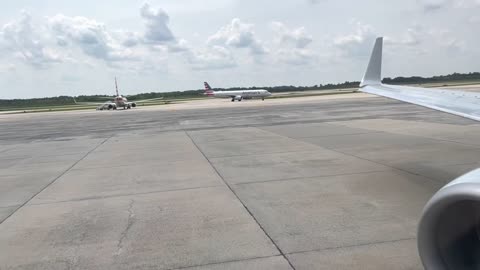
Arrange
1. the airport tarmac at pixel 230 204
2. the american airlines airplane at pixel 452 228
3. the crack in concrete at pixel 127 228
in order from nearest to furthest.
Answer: the american airlines airplane at pixel 452 228, the airport tarmac at pixel 230 204, the crack in concrete at pixel 127 228

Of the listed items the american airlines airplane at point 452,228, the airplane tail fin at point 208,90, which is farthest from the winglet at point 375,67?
the airplane tail fin at point 208,90

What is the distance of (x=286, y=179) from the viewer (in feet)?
34.7

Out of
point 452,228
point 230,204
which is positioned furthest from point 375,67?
point 452,228

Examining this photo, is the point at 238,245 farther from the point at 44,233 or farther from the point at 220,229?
the point at 44,233

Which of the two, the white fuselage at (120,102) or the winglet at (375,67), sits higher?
the winglet at (375,67)

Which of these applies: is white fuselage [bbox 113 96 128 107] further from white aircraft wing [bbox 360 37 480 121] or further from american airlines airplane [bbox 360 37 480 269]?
american airlines airplane [bbox 360 37 480 269]

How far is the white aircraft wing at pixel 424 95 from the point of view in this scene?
745cm

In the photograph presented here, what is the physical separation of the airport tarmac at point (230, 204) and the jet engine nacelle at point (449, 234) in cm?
221

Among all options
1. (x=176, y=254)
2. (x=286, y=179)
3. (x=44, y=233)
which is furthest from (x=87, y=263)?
(x=286, y=179)

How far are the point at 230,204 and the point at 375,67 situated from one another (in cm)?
570

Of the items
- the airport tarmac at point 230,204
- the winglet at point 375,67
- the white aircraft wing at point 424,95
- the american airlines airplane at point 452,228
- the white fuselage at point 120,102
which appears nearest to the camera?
the american airlines airplane at point 452,228

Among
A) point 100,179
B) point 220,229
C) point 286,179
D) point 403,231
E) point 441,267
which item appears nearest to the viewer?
point 441,267

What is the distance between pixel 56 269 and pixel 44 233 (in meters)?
1.75

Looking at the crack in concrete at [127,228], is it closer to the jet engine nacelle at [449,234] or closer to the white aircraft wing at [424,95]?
the jet engine nacelle at [449,234]
